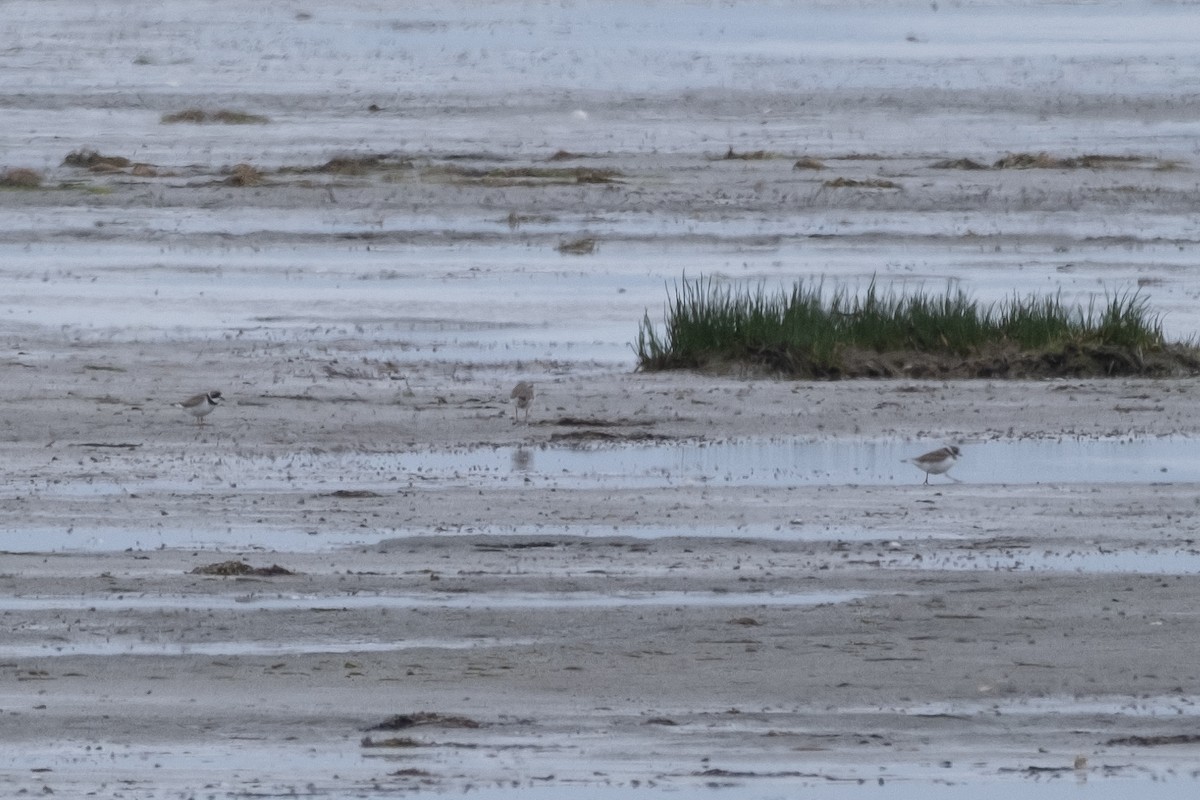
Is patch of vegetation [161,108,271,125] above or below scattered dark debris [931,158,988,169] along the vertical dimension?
above

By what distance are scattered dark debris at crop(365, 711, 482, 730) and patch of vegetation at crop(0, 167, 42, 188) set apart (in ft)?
66.1

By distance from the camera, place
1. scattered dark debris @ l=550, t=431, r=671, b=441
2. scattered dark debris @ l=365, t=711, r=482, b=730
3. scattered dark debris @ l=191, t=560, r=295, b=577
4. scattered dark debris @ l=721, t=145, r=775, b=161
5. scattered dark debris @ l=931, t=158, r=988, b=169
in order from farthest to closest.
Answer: scattered dark debris @ l=721, t=145, r=775, b=161 → scattered dark debris @ l=931, t=158, r=988, b=169 → scattered dark debris @ l=550, t=431, r=671, b=441 → scattered dark debris @ l=191, t=560, r=295, b=577 → scattered dark debris @ l=365, t=711, r=482, b=730

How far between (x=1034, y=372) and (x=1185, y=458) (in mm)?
3089

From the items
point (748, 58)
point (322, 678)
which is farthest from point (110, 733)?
point (748, 58)

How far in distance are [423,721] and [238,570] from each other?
2.29 metres

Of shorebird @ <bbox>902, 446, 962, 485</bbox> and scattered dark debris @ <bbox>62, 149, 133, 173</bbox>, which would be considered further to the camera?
scattered dark debris @ <bbox>62, 149, 133, 173</bbox>

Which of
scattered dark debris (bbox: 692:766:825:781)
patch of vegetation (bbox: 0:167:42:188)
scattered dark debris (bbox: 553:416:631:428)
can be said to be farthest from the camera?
patch of vegetation (bbox: 0:167:42:188)

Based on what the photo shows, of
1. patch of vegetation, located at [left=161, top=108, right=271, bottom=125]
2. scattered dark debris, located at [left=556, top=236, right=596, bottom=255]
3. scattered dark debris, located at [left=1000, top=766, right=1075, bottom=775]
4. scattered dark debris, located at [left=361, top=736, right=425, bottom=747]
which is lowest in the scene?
scattered dark debris, located at [left=1000, top=766, right=1075, bottom=775]

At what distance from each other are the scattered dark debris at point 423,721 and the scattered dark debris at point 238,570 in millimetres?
2151

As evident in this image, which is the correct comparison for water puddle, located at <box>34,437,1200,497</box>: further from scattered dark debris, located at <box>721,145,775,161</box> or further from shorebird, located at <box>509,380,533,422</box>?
scattered dark debris, located at <box>721,145,775,161</box>

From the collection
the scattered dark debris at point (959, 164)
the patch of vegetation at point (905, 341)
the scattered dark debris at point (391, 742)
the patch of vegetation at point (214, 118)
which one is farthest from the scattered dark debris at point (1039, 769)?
the patch of vegetation at point (214, 118)

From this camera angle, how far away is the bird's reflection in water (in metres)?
13.0

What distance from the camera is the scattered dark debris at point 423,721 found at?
312 inches

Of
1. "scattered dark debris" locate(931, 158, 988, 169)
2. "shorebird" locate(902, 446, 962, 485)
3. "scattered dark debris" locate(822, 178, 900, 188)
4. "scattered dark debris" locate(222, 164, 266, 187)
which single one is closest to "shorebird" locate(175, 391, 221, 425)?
"shorebird" locate(902, 446, 962, 485)
